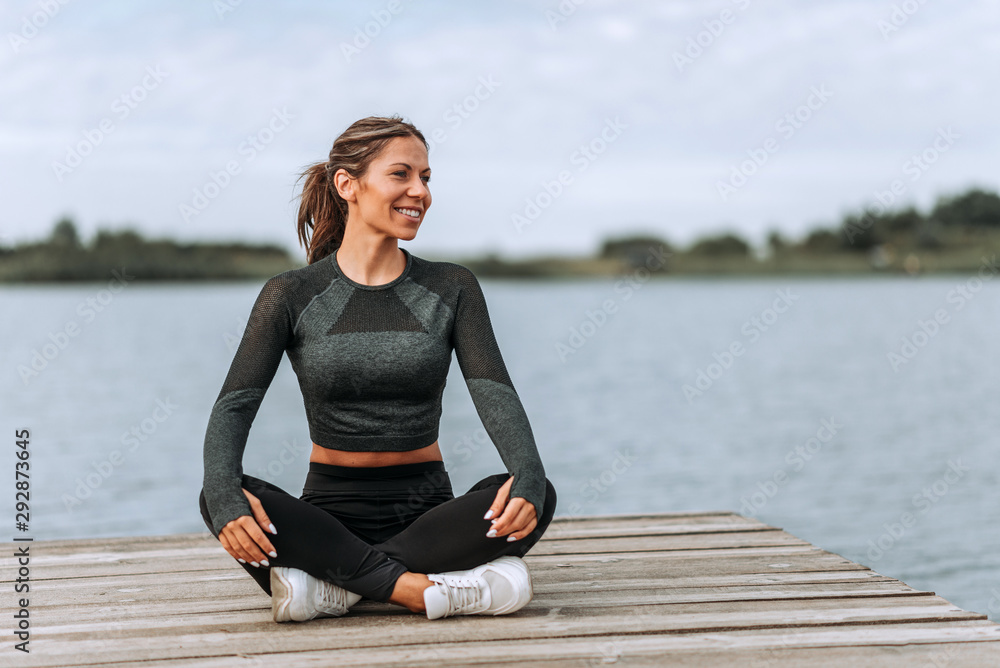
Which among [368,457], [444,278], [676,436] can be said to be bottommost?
[676,436]

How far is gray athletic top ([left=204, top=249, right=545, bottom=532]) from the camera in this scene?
107 inches

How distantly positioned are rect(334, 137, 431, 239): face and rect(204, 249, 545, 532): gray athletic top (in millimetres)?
156

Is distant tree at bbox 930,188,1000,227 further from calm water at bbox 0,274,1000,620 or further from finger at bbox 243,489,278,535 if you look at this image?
finger at bbox 243,489,278,535

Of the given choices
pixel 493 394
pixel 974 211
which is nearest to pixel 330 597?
pixel 493 394

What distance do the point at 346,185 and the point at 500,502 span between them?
0.99 m

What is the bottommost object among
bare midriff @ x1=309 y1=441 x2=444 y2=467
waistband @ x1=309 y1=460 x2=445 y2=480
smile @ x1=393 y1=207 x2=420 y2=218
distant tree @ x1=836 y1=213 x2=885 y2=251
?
waistband @ x1=309 y1=460 x2=445 y2=480

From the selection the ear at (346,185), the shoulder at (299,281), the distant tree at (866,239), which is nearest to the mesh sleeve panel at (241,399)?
the shoulder at (299,281)

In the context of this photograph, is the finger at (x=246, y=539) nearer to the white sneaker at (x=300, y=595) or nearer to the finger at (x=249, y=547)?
the finger at (x=249, y=547)

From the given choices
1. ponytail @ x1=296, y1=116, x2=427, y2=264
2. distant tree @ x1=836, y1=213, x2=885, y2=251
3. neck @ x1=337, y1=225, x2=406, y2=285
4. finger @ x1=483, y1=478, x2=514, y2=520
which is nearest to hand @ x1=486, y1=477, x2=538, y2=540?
finger @ x1=483, y1=478, x2=514, y2=520

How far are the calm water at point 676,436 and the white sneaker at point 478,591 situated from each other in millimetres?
3768

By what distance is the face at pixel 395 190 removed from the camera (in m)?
2.81

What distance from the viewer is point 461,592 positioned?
2.72m

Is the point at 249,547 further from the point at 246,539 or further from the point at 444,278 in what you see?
the point at 444,278

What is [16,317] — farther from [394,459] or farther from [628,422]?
[394,459]
